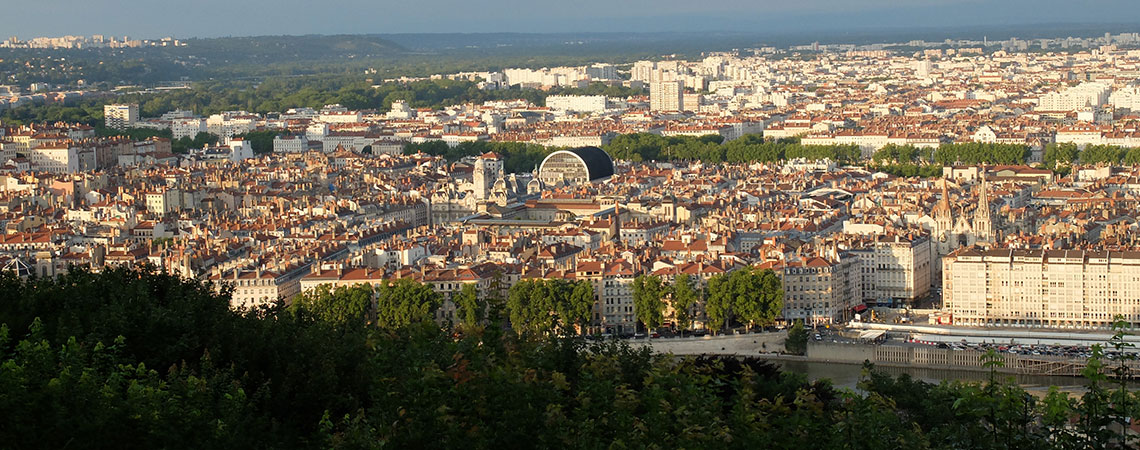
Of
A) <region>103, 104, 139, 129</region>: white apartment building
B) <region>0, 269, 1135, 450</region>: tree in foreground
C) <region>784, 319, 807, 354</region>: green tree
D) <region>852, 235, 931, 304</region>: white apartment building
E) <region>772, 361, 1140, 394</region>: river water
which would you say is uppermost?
<region>0, 269, 1135, 450</region>: tree in foreground

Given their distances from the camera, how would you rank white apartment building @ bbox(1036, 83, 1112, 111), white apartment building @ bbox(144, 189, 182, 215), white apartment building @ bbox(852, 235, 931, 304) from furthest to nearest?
white apartment building @ bbox(1036, 83, 1112, 111)
white apartment building @ bbox(144, 189, 182, 215)
white apartment building @ bbox(852, 235, 931, 304)

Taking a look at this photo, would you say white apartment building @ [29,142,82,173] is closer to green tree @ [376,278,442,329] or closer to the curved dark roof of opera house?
the curved dark roof of opera house

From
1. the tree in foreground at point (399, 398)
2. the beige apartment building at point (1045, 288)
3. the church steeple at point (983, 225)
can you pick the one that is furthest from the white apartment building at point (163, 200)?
the tree in foreground at point (399, 398)

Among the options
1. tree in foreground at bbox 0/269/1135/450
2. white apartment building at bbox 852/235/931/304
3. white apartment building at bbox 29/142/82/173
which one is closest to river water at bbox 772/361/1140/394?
white apartment building at bbox 852/235/931/304

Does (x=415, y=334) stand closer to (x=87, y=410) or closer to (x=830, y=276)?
(x=87, y=410)

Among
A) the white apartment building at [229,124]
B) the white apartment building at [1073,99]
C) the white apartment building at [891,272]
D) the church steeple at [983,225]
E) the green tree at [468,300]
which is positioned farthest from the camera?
the white apartment building at [1073,99]

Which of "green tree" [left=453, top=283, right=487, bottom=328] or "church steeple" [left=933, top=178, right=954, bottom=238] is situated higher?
"church steeple" [left=933, top=178, right=954, bottom=238]

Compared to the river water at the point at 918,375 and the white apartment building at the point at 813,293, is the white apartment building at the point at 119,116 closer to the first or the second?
the white apartment building at the point at 813,293
